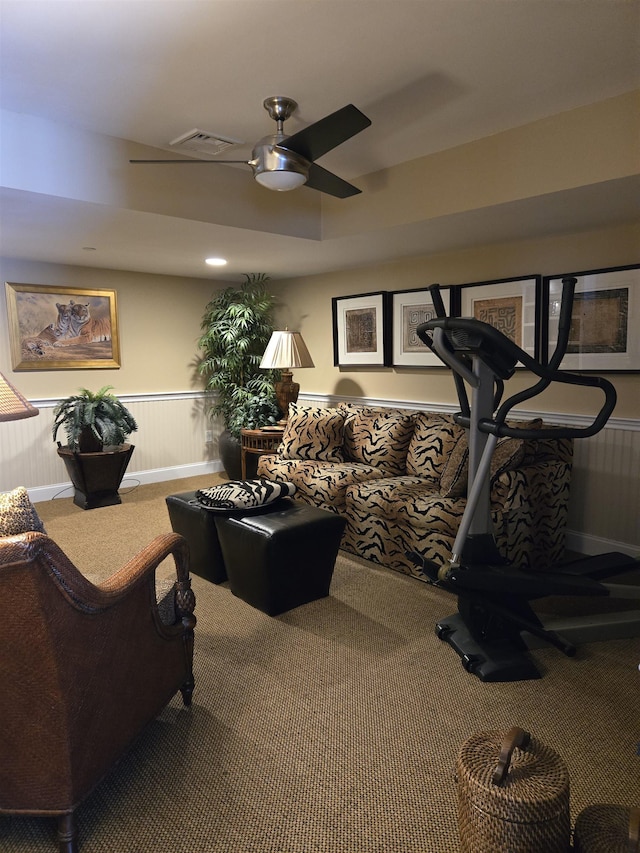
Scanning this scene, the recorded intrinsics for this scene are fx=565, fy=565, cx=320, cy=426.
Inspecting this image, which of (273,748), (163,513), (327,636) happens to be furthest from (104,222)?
(273,748)

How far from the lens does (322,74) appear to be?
2398 mm

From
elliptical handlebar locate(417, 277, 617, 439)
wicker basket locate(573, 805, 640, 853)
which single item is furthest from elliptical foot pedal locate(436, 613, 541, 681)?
wicker basket locate(573, 805, 640, 853)

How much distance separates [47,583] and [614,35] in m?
2.65

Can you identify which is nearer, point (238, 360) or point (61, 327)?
point (61, 327)

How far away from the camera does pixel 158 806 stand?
1.71 metres

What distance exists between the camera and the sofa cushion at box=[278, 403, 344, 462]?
14.7 feet

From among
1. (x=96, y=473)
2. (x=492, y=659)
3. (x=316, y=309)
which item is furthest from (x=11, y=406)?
(x=316, y=309)

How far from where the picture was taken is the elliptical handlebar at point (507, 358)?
223 cm

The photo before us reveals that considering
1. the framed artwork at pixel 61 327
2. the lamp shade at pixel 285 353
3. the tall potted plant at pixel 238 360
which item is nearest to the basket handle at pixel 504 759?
the lamp shade at pixel 285 353

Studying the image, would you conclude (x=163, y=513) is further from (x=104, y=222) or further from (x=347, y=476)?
(x=104, y=222)

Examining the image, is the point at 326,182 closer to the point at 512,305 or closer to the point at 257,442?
the point at 512,305

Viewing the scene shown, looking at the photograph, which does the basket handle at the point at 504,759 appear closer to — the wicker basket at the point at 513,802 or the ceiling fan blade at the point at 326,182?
the wicker basket at the point at 513,802

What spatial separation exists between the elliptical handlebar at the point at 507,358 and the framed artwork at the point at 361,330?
2450 mm

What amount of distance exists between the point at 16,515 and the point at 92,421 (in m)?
3.52
